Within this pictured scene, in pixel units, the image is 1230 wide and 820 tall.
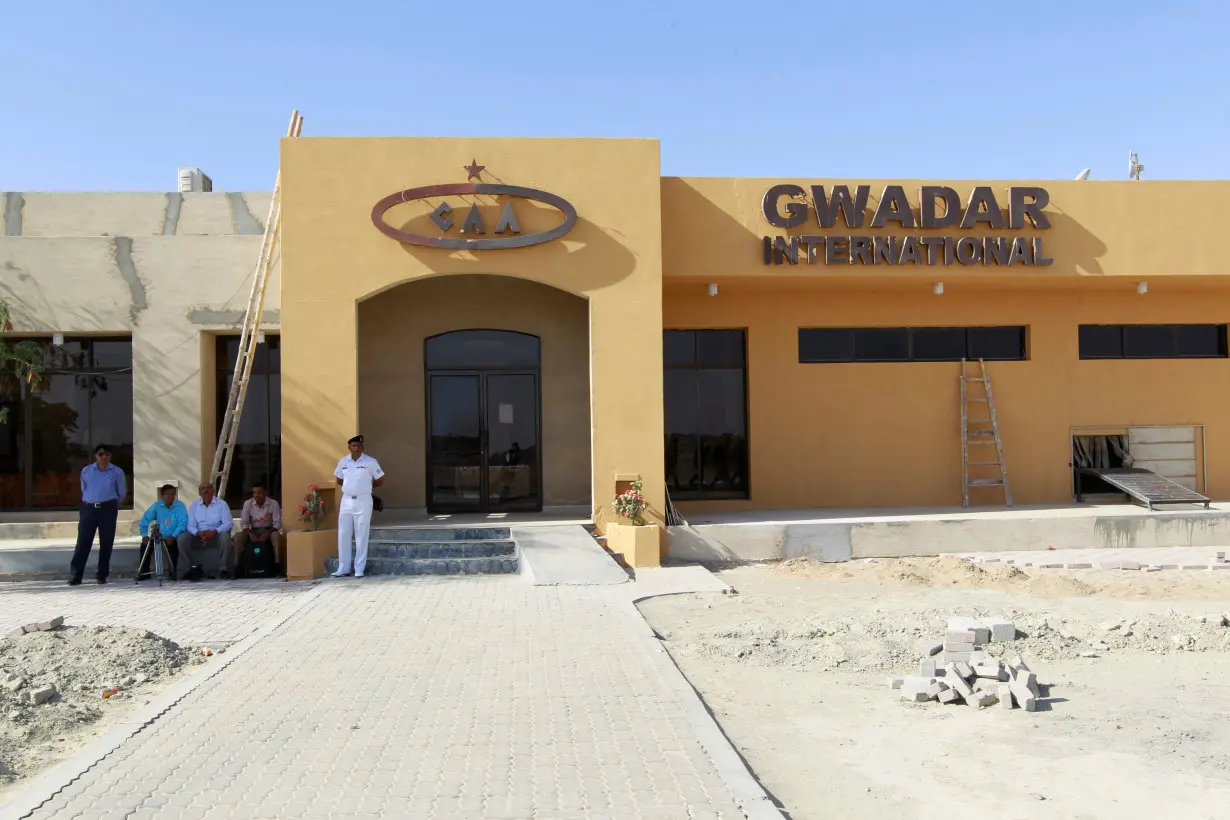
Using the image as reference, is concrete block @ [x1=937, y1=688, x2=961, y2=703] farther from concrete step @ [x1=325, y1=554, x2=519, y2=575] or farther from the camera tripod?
the camera tripod

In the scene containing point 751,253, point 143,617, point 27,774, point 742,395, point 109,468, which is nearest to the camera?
point 27,774

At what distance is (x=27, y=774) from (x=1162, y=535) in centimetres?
1410

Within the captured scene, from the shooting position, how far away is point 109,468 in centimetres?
1243

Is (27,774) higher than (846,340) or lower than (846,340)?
lower

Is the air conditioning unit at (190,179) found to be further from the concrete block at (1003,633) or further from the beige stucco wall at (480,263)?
the concrete block at (1003,633)

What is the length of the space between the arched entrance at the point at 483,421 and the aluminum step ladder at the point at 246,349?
252cm

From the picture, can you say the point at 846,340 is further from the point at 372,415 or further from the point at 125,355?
the point at 125,355

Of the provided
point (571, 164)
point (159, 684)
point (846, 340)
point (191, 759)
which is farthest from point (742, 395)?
point (191, 759)

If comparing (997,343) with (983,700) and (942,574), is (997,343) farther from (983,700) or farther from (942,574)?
(983,700)

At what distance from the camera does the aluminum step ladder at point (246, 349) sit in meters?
14.2

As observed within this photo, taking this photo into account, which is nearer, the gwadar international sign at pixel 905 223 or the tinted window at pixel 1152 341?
the gwadar international sign at pixel 905 223

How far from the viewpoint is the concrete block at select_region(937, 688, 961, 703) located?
21.7 ft

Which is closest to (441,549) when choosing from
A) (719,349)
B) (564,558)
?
(564,558)

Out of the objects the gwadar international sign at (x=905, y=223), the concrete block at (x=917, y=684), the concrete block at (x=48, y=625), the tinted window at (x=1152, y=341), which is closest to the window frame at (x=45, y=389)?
the concrete block at (x=48, y=625)
